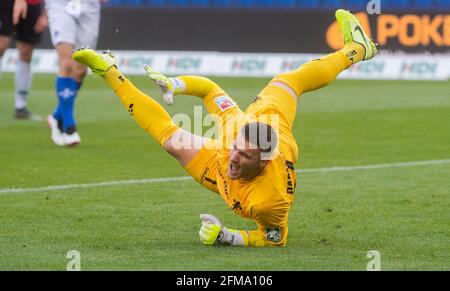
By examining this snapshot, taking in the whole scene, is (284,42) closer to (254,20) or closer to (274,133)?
(254,20)

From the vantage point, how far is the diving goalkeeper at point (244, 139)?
23.9 ft

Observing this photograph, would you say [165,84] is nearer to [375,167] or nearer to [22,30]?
[375,167]

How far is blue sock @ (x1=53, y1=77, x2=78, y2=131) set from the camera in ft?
41.3

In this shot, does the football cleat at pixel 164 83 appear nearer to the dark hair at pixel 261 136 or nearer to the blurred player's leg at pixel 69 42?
the dark hair at pixel 261 136

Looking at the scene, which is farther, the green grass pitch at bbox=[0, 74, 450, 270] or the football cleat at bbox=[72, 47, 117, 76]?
the football cleat at bbox=[72, 47, 117, 76]

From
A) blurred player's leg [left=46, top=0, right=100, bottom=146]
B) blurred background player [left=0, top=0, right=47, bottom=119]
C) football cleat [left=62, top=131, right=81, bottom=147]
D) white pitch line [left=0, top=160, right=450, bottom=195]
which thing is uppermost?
blurred background player [left=0, top=0, right=47, bottom=119]

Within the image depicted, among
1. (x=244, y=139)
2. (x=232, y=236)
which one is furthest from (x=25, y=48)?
(x=244, y=139)

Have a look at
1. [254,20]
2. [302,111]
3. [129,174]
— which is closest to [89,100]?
[302,111]

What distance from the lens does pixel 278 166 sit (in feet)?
24.2

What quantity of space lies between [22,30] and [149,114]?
727 centimetres

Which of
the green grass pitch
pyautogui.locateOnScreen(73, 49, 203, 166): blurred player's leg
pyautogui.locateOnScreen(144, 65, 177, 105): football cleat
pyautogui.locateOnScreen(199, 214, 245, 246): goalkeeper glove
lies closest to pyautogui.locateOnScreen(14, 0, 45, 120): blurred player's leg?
the green grass pitch

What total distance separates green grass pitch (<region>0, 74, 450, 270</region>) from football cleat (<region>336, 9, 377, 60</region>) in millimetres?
1249

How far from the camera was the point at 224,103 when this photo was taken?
28.0 feet

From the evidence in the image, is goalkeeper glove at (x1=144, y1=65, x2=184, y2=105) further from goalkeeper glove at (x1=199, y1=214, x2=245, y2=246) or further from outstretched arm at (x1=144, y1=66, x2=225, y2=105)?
goalkeeper glove at (x1=199, y1=214, x2=245, y2=246)
